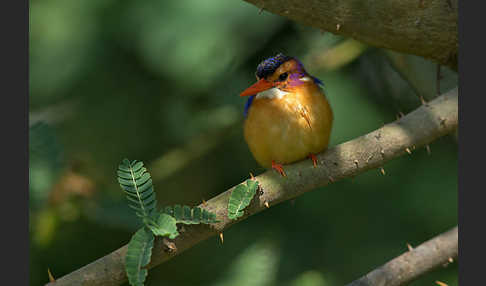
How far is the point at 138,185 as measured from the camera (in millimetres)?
2100

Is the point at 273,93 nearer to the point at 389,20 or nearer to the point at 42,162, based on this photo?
the point at 389,20

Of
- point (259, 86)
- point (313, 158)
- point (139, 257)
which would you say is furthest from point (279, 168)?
point (139, 257)

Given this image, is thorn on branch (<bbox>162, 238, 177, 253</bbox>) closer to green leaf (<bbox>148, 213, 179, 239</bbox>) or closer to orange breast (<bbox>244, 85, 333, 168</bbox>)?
green leaf (<bbox>148, 213, 179, 239</bbox>)

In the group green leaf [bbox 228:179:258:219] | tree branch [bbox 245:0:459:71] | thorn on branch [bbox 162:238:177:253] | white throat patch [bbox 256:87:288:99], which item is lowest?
thorn on branch [bbox 162:238:177:253]

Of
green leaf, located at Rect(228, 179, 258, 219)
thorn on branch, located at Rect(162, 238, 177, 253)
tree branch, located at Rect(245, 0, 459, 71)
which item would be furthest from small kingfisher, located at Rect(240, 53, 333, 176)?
thorn on branch, located at Rect(162, 238, 177, 253)

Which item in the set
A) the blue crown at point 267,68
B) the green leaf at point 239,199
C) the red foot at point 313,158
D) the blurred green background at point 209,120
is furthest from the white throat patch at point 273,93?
the blurred green background at point 209,120

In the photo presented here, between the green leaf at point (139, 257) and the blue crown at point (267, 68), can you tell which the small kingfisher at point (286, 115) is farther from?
the green leaf at point (139, 257)

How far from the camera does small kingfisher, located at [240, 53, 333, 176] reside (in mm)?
2750

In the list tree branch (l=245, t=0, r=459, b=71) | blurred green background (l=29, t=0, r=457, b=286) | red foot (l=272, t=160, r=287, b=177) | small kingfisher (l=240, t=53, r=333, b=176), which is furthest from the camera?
blurred green background (l=29, t=0, r=457, b=286)

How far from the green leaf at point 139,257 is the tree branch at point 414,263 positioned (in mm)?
970

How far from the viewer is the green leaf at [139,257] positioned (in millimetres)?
1994

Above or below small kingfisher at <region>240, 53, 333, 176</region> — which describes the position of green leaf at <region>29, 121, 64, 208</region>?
below

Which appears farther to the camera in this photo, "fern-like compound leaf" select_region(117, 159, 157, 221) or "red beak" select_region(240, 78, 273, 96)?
"red beak" select_region(240, 78, 273, 96)

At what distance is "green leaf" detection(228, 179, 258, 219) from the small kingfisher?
1.51ft
